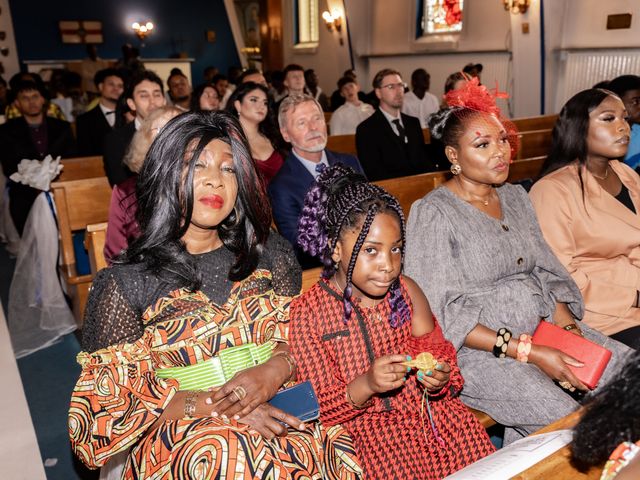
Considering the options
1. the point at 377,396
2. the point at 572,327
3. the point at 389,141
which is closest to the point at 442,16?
the point at 389,141

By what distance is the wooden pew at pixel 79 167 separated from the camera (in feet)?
15.0

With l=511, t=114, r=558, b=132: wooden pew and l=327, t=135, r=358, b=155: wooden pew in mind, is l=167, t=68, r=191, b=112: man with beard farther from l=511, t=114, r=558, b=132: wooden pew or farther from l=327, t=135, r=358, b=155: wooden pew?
l=511, t=114, r=558, b=132: wooden pew

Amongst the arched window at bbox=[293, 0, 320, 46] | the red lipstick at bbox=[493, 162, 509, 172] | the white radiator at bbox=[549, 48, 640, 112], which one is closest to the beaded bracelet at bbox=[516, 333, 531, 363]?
the red lipstick at bbox=[493, 162, 509, 172]

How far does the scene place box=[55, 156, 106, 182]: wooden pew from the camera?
4.59 metres

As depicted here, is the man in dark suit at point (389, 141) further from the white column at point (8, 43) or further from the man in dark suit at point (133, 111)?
the white column at point (8, 43)

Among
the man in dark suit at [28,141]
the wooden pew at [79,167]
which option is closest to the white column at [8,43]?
the man in dark suit at [28,141]

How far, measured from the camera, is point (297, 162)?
10.1ft

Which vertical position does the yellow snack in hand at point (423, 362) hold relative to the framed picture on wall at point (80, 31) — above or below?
below

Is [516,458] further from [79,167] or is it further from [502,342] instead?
[79,167]

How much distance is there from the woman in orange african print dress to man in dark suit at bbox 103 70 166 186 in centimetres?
215

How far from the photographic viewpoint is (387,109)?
471 centimetres

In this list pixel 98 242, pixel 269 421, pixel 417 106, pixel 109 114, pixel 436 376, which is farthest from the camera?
pixel 417 106

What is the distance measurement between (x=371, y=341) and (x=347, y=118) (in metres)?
5.56

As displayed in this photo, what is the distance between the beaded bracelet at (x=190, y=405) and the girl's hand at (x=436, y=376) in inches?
24.7
